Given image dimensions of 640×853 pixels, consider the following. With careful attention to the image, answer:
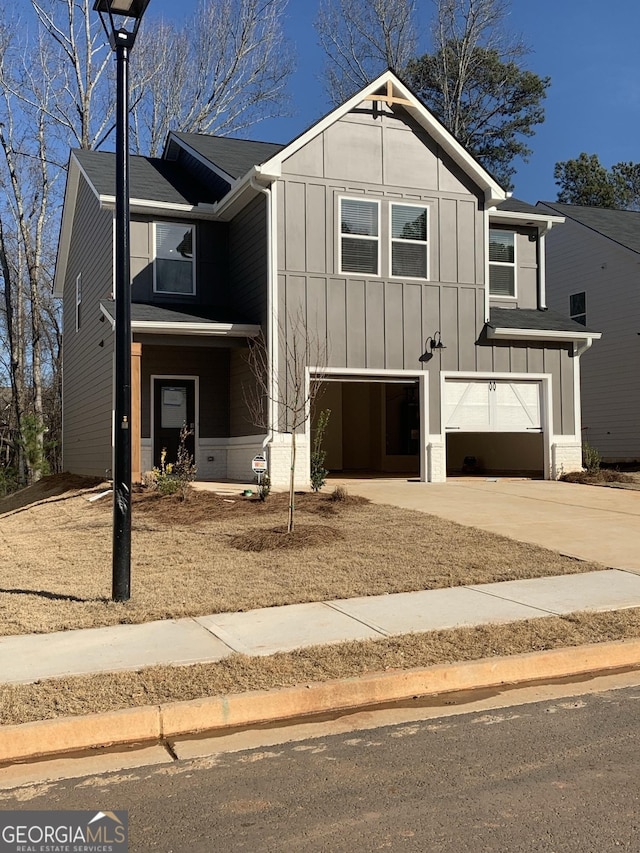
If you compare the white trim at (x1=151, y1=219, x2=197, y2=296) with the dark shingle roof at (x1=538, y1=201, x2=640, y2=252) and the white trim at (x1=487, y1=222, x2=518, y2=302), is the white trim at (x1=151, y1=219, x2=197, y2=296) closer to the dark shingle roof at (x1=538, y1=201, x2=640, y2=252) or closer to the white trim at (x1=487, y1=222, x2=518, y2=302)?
the white trim at (x1=487, y1=222, x2=518, y2=302)

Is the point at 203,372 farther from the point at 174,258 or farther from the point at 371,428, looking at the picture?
the point at 371,428

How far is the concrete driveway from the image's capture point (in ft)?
33.8

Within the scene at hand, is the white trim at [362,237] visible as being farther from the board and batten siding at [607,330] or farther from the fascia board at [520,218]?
the board and batten siding at [607,330]

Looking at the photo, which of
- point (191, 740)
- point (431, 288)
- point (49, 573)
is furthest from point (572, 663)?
point (431, 288)

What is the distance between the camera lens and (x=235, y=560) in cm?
930

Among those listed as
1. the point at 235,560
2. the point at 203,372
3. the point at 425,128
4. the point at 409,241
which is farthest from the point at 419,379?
the point at 235,560

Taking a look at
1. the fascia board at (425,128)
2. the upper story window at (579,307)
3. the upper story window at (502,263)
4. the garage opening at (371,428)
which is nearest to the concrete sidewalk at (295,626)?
the fascia board at (425,128)

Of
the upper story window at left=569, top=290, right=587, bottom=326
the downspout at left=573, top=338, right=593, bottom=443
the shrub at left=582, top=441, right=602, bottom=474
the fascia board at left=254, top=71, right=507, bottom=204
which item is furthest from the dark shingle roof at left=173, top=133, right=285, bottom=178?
the upper story window at left=569, top=290, right=587, bottom=326

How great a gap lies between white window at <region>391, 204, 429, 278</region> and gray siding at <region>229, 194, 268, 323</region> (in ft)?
8.80

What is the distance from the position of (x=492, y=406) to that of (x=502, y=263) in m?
3.64

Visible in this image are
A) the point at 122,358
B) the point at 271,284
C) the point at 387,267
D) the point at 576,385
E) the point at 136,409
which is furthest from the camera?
the point at 576,385

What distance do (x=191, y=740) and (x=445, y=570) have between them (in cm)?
452

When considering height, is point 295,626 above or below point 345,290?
below

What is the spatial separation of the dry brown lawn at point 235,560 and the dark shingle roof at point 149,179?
7.94m
